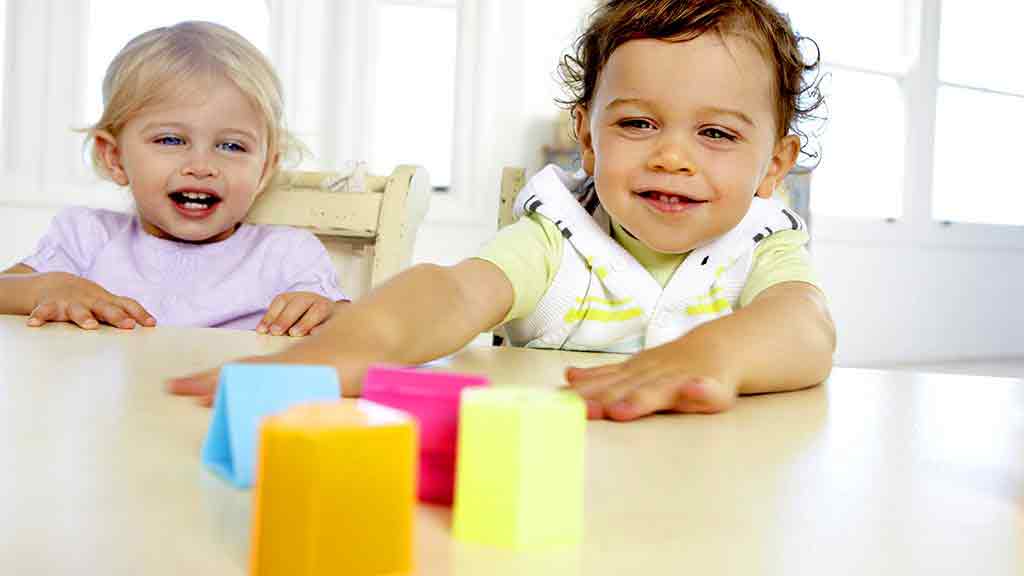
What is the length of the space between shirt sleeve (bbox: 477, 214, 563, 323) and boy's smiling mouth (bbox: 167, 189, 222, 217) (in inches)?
20.6

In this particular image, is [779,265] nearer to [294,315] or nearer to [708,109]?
[708,109]

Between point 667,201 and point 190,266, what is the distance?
728 mm

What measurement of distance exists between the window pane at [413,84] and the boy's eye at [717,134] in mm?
2484

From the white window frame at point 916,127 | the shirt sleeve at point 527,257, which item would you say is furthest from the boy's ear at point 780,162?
the white window frame at point 916,127

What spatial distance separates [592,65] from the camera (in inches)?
41.1

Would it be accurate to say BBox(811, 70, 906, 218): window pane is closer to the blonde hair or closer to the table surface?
the blonde hair

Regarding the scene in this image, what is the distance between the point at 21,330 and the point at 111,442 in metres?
0.50

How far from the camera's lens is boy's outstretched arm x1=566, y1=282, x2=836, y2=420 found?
480 mm

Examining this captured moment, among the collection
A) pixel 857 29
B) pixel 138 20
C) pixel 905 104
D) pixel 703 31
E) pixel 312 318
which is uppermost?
pixel 857 29

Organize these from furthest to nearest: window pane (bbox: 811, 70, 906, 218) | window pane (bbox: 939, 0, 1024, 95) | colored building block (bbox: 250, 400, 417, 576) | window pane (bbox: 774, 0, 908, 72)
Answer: window pane (bbox: 939, 0, 1024, 95) < window pane (bbox: 811, 70, 906, 218) < window pane (bbox: 774, 0, 908, 72) < colored building block (bbox: 250, 400, 417, 576)

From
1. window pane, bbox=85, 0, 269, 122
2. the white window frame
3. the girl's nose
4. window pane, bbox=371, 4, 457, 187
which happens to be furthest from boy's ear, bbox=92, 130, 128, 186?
the white window frame

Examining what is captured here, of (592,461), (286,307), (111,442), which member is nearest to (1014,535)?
(592,461)

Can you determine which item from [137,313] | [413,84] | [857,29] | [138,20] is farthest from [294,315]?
[857,29]

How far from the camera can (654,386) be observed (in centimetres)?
49
